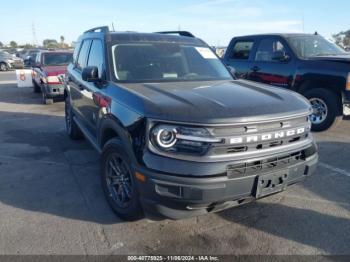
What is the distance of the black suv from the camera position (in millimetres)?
2777

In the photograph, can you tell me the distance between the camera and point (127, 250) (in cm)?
312

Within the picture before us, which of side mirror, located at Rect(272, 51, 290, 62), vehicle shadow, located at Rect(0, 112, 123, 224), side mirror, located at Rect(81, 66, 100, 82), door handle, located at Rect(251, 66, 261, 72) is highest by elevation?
side mirror, located at Rect(272, 51, 290, 62)

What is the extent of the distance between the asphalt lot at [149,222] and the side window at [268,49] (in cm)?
306

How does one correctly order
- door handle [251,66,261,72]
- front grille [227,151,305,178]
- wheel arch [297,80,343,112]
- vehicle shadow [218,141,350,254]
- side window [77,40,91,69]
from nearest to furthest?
front grille [227,151,305,178]
vehicle shadow [218,141,350,254]
side window [77,40,91,69]
wheel arch [297,80,343,112]
door handle [251,66,261,72]

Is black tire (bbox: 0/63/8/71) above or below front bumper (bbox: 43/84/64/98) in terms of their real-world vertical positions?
above

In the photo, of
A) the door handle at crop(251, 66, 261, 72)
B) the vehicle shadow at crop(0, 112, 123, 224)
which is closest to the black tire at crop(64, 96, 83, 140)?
the vehicle shadow at crop(0, 112, 123, 224)

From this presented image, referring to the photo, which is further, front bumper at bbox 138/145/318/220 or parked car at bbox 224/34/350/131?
parked car at bbox 224/34/350/131

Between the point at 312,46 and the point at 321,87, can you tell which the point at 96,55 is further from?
the point at 312,46

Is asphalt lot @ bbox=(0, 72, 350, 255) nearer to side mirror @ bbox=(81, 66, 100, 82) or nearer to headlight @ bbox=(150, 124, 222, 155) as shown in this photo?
headlight @ bbox=(150, 124, 222, 155)

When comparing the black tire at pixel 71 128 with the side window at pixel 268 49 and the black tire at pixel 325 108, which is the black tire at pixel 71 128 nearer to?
the side window at pixel 268 49

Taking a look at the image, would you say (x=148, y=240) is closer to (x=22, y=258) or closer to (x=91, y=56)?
(x=22, y=258)

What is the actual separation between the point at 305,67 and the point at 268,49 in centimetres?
109

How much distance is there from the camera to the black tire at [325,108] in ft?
22.1

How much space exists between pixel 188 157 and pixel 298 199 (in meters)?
1.96
